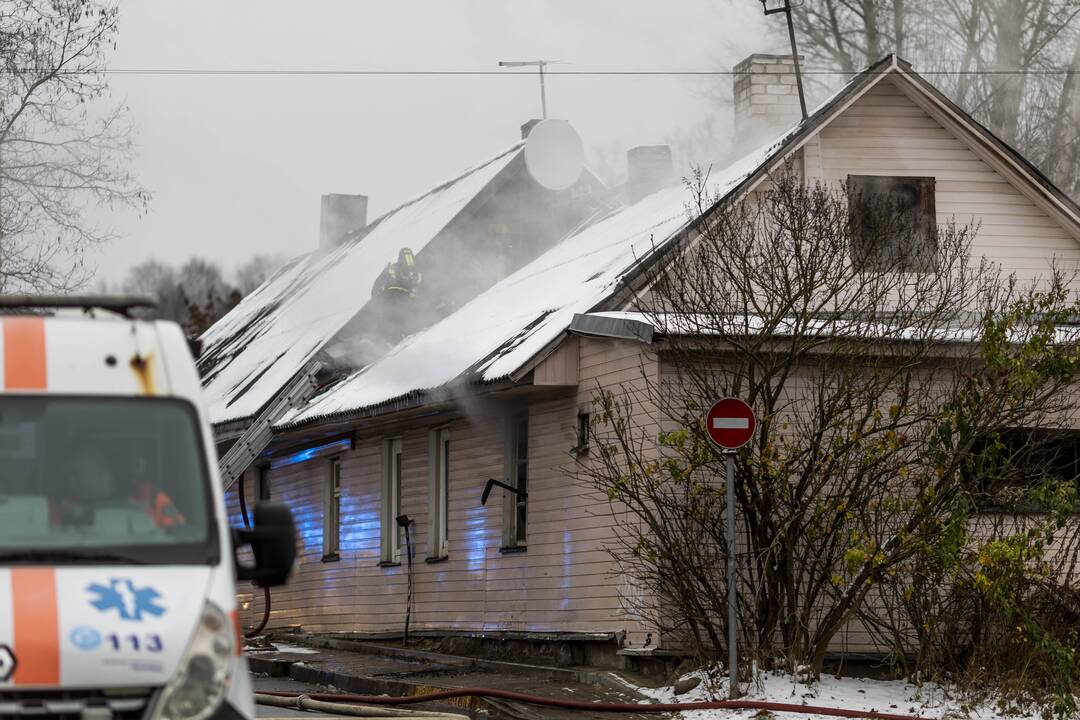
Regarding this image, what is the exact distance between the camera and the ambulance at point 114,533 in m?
5.95

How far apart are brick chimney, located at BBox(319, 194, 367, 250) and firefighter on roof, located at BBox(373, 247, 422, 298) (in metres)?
14.3

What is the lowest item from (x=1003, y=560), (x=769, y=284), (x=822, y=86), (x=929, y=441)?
(x=1003, y=560)

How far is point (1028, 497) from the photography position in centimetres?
1405

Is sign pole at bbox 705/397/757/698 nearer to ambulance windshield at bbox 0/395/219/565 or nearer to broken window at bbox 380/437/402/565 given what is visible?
ambulance windshield at bbox 0/395/219/565

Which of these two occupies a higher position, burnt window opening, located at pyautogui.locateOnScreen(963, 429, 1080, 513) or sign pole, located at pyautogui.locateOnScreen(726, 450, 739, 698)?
burnt window opening, located at pyautogui.locateOnScreen(963, 429, 1080, 513)

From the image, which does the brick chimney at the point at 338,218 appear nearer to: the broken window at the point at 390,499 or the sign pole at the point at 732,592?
the broken window at the point at 390,499

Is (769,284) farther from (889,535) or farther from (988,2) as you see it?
(988,2)

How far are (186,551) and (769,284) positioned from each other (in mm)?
9049

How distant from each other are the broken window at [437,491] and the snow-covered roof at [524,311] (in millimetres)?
1016

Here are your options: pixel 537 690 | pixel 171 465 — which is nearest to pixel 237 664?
pixel 171 465

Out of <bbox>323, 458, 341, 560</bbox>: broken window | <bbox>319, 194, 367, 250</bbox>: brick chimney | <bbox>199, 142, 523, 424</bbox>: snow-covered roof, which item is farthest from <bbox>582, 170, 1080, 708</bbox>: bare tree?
<bbox>319, 194, 367, 250</bbox>: brick chimney

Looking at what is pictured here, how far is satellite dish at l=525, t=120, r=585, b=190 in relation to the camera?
24391mm

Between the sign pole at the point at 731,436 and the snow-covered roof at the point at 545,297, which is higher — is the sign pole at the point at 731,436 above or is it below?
below

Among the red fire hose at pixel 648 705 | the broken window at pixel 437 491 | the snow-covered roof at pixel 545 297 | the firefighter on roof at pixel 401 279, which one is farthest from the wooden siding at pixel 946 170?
the firefighter on roof at pixel 401 279
